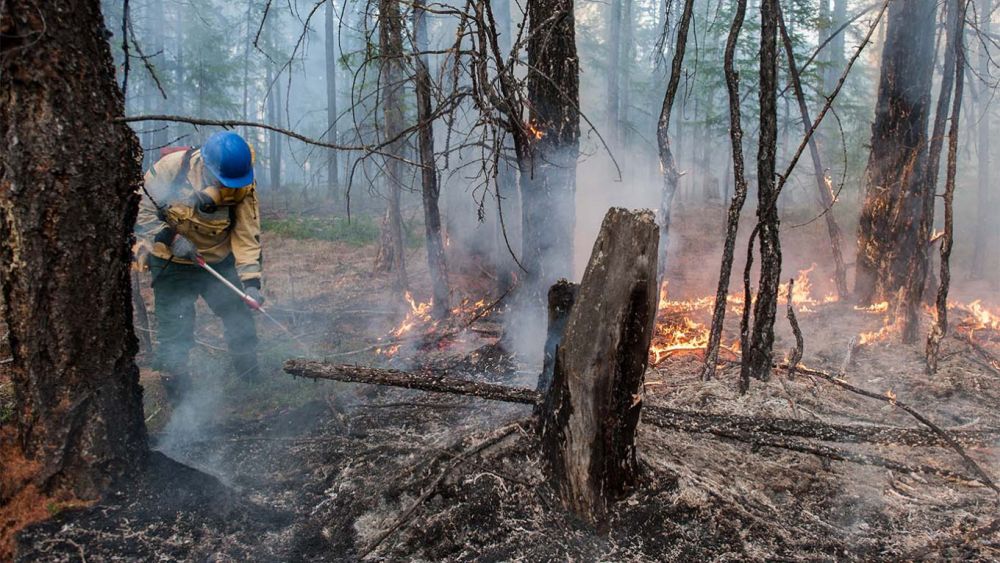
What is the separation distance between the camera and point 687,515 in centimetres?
315

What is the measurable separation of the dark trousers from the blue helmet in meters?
0.97

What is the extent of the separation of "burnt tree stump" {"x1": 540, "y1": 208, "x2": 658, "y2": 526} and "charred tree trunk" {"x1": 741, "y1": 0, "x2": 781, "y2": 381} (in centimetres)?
169

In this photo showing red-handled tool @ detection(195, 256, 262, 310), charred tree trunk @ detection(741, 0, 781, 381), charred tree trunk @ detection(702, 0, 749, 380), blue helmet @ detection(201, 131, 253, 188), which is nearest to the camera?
charred tree trunk @ detection(741, 0, 781, 381)

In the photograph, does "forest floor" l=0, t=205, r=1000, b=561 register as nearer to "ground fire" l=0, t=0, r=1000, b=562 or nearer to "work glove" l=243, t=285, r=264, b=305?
"ground fire" l=0, t=0, r=1000, b=562

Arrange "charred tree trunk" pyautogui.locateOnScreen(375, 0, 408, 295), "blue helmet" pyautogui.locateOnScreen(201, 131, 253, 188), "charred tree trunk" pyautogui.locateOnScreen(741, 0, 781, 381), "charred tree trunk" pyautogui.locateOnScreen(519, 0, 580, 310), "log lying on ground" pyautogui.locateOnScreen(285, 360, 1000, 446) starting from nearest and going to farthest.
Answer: "log lying on ground" pyautogui.locateOnScreen(285, 360, 1000, 446)
"charred tree trunk" pyautogui.locateOnScreen(741, 0, 781, 381)
"blue helmet" pyautogui.locateOnScreen(201, 131, 253, 188)
"charred tree trunk" pyautogui.locateOnScreen(519, 0, 580, 310)
"charred tree trunk" pyautogui.locateOnScreen(375, 0, 408, 295)

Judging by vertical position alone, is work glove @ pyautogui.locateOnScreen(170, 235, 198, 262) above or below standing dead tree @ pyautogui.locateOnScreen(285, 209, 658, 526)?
above

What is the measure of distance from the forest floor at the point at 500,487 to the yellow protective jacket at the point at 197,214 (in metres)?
1.42

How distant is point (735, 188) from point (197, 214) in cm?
493

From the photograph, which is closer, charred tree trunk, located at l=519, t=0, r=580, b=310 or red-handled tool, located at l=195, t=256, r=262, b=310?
red-handled tool, located at l=195, t=256, r=262, b=310

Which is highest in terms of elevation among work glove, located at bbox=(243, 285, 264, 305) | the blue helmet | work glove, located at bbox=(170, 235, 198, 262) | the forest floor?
the blue helmet

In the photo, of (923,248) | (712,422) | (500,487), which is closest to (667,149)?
(712,422)

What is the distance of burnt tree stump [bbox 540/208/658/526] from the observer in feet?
9.94

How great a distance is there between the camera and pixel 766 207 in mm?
4355

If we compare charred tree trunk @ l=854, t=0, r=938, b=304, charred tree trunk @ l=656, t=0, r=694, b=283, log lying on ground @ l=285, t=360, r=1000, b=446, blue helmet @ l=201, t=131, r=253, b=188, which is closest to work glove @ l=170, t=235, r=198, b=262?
blue helmet @ l=201, t=131, r=253, b=188
